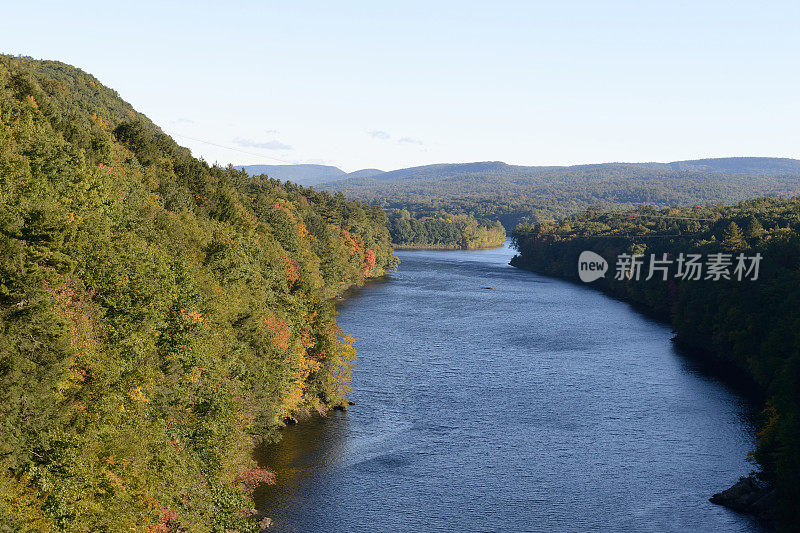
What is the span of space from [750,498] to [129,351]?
38.2m

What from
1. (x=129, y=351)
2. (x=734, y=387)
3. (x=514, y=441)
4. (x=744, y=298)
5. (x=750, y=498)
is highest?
(x=744, y=298)

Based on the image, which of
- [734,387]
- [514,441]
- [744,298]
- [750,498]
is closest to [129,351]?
[514,441]

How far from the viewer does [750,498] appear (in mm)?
42906

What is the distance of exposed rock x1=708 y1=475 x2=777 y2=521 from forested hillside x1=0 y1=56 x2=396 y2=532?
29952mm

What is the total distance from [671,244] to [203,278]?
112 metres

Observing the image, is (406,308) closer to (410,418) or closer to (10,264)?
(410,418)

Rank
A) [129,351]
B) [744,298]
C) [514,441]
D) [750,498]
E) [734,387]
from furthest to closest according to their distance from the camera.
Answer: [744,298] < [734,387] < [514,441] < [750,498] < [129,351]

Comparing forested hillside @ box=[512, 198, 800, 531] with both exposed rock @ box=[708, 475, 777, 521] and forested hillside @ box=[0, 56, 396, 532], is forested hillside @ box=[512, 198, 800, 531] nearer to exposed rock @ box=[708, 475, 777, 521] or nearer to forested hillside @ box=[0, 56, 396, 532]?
exposed rock @ box=[708, 475, 777, 521]

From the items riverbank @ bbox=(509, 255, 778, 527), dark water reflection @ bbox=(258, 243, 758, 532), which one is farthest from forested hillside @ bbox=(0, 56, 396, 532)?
riverbank @ bbox=(509, 255, 778, 527)

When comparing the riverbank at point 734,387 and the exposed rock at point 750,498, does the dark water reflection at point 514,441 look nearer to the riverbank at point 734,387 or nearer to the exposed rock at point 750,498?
the exposed rock at point 750,498

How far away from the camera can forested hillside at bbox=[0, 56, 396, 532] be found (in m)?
24.9

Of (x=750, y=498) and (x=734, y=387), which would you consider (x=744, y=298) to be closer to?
(x=734, y=387)

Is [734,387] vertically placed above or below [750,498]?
above

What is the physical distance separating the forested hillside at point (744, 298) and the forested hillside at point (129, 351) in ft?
105
